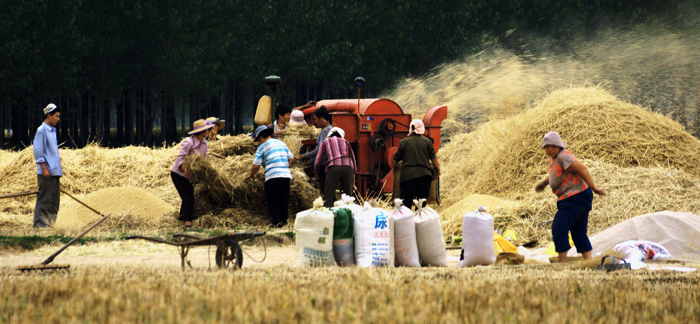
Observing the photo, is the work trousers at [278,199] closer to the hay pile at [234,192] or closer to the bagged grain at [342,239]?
the hay pile at [234,192]

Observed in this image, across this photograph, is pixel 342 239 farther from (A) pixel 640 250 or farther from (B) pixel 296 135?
(B) pixel 296 135

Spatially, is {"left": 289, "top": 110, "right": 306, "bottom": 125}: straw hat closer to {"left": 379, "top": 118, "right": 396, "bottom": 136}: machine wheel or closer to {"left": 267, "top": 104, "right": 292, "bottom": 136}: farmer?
{"left": 267, "top": 104, "right": 292, "bottom": 136}: farmer

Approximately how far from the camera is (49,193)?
36.1 feet

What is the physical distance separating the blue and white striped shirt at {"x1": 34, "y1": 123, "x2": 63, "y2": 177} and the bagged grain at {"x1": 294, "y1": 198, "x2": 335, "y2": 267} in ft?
16.5

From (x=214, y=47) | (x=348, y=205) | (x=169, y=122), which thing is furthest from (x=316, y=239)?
(x=169, y=122)

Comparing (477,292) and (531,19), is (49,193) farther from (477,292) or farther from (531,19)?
(531,19)

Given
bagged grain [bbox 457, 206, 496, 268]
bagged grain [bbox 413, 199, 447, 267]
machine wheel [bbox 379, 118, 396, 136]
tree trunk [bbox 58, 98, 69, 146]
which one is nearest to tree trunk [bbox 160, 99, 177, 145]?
tree trunk [bbox 58, 98, 69, 146]

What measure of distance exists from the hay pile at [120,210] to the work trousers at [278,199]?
5.22 feet

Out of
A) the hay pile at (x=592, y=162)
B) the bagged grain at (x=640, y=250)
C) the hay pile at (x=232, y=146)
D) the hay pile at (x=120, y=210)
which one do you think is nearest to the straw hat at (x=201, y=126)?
the hay pile at (x=232, y=146)

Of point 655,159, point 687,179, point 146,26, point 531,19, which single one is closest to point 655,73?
point 655,159

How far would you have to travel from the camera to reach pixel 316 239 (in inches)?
295

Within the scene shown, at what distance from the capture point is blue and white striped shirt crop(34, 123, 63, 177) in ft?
35.9

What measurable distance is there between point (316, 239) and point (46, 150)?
528 centimetres

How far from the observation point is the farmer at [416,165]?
10820 mm
